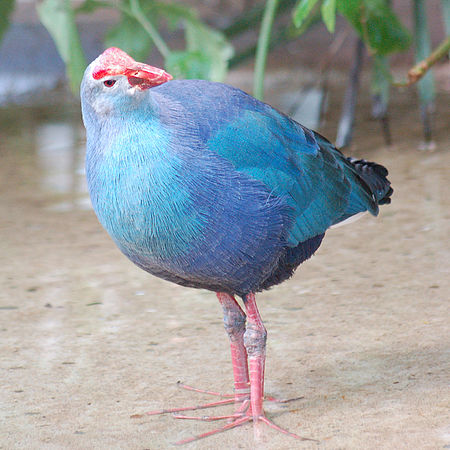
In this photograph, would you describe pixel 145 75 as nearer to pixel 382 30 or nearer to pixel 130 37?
pixel 382 30

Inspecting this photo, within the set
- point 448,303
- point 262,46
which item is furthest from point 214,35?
point 448,303

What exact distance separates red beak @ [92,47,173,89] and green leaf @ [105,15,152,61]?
2996 millimetres

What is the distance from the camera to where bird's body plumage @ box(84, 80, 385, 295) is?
7.04ft

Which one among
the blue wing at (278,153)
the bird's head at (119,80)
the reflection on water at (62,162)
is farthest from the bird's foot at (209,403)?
the reflection on water at (62,162)

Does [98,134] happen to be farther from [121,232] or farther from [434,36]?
[434,36]

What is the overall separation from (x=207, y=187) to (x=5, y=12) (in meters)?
3.67

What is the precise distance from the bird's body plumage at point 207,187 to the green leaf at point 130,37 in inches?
109

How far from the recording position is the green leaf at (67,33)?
4.46m

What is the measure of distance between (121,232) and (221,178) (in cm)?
30

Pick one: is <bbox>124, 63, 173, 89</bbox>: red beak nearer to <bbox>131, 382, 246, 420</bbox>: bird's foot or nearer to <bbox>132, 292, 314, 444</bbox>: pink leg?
<bbox>132, 292, 314, 444</bbox>: pink leg

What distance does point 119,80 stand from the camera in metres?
2.14

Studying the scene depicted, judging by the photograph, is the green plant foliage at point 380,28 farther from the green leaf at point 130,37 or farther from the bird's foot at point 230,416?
the bird's foot at point 230,416

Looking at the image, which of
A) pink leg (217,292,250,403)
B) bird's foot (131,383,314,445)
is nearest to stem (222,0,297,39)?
pink leg (217,292,250,403)

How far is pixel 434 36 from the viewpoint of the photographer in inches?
313
